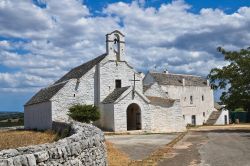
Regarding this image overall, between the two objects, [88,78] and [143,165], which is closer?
[143,165]

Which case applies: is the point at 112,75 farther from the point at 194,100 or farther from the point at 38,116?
the point at 194,100

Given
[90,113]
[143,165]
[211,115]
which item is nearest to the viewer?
[143,165]

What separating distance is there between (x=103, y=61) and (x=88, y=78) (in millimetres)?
2386

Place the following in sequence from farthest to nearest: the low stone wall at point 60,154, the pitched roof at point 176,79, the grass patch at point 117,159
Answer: the pitched roof at point 176,79 < the grass patch at point 117,159 < the low stone wall at point 60,154

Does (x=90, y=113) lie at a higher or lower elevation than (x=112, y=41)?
lower

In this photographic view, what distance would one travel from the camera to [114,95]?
38.7 metres

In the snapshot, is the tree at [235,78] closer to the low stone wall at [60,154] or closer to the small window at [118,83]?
the small window at [118,83]

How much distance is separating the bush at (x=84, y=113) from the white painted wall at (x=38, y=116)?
2.62 meters

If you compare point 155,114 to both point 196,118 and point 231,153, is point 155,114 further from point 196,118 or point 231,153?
point 231,153

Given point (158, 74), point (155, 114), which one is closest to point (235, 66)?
point (155, 114)

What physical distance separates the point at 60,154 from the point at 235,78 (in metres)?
29.9

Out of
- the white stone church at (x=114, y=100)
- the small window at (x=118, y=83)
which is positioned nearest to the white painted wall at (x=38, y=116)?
the white stone church at (x=114, y=100)

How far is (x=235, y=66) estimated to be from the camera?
37125mm

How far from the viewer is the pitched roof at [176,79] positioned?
179 ft
